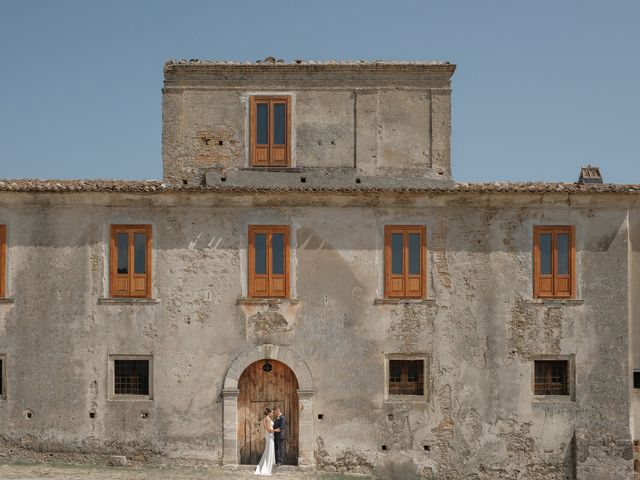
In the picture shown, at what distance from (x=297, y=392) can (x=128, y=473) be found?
14.0 feet

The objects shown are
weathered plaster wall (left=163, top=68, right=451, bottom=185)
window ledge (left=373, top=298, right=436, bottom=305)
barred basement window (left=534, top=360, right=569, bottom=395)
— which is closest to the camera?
window ledge (left=373, top=298, right=436, bottom=305)

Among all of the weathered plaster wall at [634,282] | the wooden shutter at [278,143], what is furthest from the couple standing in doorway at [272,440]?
the weathered plaster wall at [634,282]

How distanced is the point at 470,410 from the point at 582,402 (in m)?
2.72

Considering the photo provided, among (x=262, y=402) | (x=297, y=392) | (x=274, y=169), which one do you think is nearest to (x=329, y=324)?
(x=297, y=392)

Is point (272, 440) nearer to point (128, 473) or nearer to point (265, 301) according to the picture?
point (265, 301)

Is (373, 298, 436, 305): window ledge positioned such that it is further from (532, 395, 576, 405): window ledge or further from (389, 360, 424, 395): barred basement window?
(532, 395, 576, 405): window ledge

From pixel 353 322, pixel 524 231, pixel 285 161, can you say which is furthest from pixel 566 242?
pixel 285 161

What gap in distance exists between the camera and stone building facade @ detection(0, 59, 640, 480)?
17.1m

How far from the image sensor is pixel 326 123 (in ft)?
60.1

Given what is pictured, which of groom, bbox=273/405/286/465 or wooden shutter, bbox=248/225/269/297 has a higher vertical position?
wooden shutter, bbox=248/225/269/297

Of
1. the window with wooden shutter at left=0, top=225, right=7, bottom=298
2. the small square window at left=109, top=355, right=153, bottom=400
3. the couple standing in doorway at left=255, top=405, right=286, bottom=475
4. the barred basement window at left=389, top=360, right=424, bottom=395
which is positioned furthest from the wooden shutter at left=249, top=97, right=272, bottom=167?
the window with wooden shutter at left=0, top=225, right=7, bottom=298

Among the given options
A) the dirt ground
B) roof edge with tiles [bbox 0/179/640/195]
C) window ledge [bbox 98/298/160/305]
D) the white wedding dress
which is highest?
roof edge with tiles [bbox 0/179/640/195]

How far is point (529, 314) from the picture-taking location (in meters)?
17.3

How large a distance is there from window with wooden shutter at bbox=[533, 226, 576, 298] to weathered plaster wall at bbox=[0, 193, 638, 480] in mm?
231
